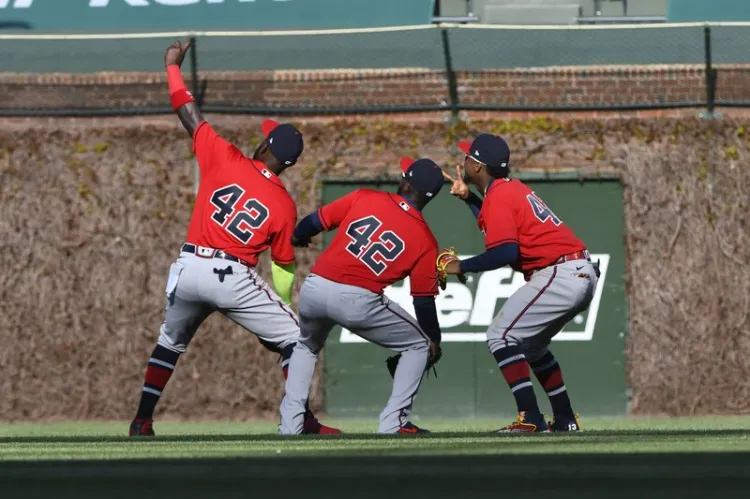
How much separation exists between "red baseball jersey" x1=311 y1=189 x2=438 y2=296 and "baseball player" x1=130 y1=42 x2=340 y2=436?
1.17 ft

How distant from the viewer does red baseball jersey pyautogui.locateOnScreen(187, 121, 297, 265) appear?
8570mm

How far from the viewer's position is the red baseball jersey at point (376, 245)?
8375 millimetres

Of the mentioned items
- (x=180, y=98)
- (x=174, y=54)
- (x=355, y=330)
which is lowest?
(x=355, y=330)

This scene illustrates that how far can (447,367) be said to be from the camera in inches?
502

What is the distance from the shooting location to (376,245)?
839 cm

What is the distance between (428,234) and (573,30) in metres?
5.44

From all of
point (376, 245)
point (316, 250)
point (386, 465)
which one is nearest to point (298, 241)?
point (376, 245)

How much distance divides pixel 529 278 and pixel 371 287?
1052 mm

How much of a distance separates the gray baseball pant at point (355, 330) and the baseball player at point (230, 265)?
157mm

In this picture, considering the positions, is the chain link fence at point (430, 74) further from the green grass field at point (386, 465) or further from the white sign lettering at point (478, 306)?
the green grass field at point (386, 465)

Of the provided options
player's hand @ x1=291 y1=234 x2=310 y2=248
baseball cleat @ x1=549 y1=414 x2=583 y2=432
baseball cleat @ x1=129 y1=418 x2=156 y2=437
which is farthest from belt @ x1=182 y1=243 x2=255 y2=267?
baseball cleat @ x1=549 y1=414 x2=583 y2=432

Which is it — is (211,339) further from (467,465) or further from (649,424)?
(467,465)

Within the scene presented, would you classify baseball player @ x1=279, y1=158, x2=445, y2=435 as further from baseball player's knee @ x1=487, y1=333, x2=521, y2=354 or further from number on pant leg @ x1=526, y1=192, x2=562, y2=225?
number on pant leg @ x1=526, y1=192, x2=562, y2=225

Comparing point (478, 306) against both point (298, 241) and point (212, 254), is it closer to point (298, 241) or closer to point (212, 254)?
point (298, 241)
